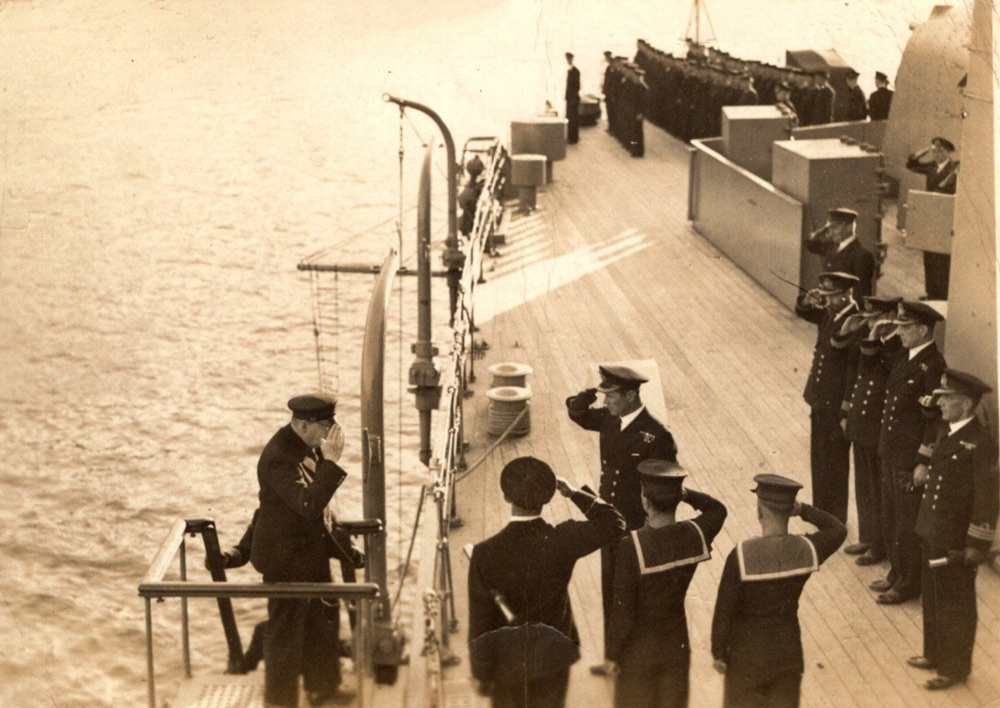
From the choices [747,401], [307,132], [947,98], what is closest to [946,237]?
[747,401]

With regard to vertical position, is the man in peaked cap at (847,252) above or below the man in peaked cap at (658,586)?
above

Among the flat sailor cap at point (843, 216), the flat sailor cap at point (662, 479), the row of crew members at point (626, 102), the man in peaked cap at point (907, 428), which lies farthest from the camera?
the row of crew members at point (626, 102)

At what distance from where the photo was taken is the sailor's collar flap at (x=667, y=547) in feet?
15.5

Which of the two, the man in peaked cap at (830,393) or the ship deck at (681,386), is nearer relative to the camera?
the ship deck at (681,386)

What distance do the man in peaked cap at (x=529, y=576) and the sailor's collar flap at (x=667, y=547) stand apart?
0.19m

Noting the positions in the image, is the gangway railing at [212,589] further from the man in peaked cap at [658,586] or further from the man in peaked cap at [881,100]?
the man in peaked cap at [881,100]

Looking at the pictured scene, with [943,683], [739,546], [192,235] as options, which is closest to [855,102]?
[943,683]

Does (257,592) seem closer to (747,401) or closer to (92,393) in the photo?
(747,401)

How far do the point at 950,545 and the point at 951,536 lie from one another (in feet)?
0.13

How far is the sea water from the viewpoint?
76.0 feet

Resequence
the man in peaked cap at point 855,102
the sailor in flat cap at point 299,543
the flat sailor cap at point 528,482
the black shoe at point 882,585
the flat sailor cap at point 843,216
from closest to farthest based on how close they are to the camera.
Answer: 1. the flat sailor cap at point 528,482
2. the sailor in flat cap at point 299,543
3. the black shoe at point 882,585
4. the flat sailor cap at point 843,216
5. the man in peaked cap at point 855,102

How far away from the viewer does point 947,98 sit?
1411cm

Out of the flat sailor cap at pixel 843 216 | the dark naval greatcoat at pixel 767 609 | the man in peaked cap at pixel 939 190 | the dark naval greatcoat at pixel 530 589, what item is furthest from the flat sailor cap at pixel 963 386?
the man in peaked cap at pixel 939 190

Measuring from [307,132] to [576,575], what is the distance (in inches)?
1436
